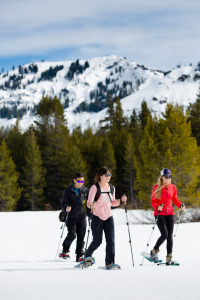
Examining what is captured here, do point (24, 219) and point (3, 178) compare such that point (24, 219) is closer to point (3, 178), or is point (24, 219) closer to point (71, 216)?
point (71, 216)

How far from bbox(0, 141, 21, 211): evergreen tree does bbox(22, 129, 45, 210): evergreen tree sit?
138 centimetres

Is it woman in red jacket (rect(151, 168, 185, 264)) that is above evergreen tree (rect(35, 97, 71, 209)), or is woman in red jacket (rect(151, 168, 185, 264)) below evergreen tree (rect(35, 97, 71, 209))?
below

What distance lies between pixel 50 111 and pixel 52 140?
159 inches

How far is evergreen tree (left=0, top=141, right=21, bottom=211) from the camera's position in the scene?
4650 cm

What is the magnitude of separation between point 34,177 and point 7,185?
3358mm

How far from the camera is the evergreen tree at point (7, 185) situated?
46.5 metres

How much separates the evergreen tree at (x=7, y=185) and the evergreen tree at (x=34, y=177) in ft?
4.53

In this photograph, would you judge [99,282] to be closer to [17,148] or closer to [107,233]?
[107,233]

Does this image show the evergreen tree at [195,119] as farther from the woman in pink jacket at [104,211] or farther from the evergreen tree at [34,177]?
the woman in pink jacket at [104,211]

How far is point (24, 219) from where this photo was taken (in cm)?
2383

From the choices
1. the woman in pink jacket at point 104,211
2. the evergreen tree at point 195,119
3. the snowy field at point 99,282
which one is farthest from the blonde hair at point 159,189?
the evergreen tree at point 195,119

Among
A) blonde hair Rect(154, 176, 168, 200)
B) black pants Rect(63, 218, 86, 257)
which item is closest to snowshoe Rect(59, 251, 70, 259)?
black pants Rect(63, 218, 86, 257)

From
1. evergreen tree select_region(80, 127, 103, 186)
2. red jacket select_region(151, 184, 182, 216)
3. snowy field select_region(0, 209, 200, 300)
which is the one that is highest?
evergreen tree select_region(80, 127, 103, 186)

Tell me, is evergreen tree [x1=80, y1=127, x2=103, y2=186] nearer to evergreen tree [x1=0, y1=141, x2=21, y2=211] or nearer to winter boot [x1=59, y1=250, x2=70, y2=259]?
evergreen tree [x1=0, y1=141, x2=21, y2=211]
